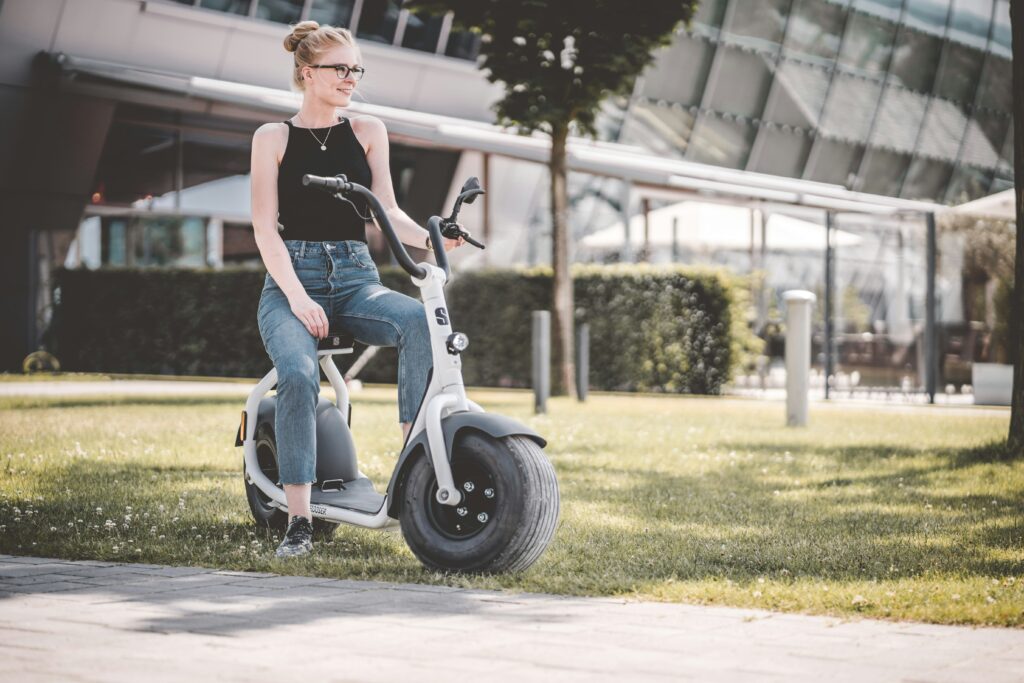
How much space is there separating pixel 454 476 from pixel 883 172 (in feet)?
93.8

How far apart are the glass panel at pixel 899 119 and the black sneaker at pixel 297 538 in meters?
27.7

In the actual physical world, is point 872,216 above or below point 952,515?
above

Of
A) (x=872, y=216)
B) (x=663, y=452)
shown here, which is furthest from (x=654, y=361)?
(x=663, y=452)

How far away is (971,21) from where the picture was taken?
32875 mm

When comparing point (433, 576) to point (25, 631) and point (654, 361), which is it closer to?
point (25, 631)

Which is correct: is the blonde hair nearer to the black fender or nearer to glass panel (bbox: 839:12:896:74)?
the black fender

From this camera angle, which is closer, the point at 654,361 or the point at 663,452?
the point at 663,452

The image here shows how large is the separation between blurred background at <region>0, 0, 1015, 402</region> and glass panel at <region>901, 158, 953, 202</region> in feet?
11.4

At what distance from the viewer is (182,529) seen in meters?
5.73

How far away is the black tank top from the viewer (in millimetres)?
5176

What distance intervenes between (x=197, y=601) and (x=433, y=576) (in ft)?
2.61

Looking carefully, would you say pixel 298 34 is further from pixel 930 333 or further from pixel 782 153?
pixel 782 153

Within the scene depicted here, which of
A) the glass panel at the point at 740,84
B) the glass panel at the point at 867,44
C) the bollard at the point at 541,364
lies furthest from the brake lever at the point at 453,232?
the glass panel at the point at 867,44

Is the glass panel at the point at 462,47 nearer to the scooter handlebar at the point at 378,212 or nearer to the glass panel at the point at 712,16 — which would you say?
the glass panel at the point at 712,16
